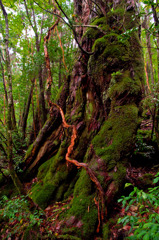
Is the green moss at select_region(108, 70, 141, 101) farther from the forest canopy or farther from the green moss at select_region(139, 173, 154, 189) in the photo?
the green moss at select_region(139, 173, 154, 189)

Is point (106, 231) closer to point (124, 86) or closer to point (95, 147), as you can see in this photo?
point (95, 147)

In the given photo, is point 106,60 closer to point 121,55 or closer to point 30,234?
point 121,55

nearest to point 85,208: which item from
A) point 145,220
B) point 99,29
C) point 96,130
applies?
point 145,220

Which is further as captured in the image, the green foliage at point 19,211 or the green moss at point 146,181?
the green moss at point 146,181

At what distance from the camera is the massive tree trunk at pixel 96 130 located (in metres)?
2.80

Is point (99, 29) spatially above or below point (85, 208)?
above

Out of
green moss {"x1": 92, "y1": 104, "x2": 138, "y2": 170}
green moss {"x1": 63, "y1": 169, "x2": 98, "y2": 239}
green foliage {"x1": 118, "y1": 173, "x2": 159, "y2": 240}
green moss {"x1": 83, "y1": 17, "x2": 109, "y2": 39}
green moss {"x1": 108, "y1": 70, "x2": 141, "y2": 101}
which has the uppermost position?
green moss {"x1": 83, "y1": 17, "x2": 109, "y2": 39}

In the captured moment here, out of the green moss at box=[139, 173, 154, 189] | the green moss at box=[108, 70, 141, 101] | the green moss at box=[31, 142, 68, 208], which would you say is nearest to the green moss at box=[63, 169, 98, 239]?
the green moss at box=[31, 142, 68, 208]

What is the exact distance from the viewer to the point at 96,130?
4188 millimetres

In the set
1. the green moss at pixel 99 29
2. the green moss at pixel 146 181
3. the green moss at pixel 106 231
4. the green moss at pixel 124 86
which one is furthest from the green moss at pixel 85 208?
the green moss at pixel 99 29

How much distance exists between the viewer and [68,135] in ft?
15.2

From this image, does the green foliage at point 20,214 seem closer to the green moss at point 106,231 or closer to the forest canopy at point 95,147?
the forest canopy at point 95,147

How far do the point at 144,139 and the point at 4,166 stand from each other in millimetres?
6197

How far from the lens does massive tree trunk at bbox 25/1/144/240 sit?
2.80 meters
